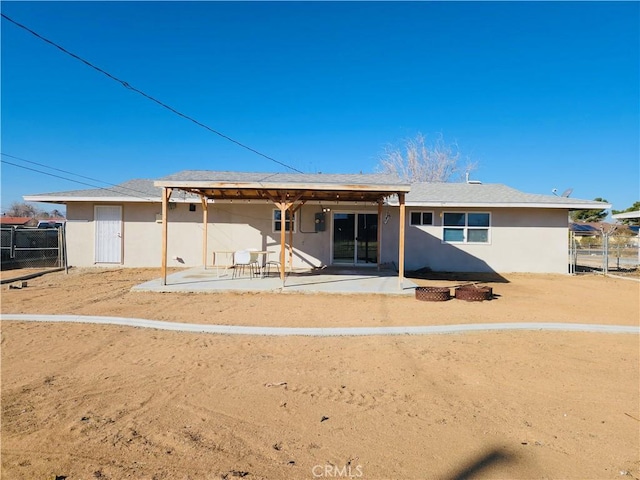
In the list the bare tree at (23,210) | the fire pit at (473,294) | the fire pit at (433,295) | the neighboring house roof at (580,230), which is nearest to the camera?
the fire pit at (433,295)

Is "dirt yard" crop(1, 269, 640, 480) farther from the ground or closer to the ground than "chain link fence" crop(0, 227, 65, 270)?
closer to the ground

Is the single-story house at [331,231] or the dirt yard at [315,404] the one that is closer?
the dirt yard at [315,404]

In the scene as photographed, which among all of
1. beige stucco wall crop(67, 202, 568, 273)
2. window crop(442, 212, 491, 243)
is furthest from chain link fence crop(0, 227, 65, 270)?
window crop(442, 212, 491, 243)

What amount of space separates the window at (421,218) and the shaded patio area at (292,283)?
3047 mm

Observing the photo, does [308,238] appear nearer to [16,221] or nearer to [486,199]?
[486,199]

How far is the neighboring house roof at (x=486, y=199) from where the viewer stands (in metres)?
14.5

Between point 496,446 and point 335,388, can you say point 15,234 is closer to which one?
point 335,388

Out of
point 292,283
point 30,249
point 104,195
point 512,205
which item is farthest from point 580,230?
point 30,249

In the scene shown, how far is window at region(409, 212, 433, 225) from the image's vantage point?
1541 centimetres

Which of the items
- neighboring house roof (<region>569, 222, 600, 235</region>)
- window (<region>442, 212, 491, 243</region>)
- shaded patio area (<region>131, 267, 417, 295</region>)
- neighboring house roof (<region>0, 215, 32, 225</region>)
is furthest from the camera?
neighboring house roof (<region>0, 215, 32, 225</region>)

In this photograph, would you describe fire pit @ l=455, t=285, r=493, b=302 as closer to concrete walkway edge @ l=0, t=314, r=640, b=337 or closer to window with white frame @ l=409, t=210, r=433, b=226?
concrete walkway edge @ l=0, t=314, r=640, b=337

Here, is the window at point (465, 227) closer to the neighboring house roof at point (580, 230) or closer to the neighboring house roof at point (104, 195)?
the neighboring house roof at point (580, 230)

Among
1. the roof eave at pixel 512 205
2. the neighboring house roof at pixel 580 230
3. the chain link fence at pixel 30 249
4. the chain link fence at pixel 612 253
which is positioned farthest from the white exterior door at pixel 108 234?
the chain link fence at pixel 612 253

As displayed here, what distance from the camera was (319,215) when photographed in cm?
1489
